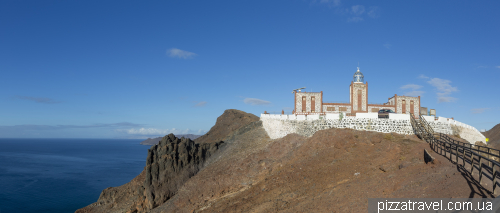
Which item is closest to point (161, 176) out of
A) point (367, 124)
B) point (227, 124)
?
point (367, 124)

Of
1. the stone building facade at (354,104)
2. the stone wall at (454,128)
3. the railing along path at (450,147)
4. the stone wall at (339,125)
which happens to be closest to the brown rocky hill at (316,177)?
the railing along path at (450,147)

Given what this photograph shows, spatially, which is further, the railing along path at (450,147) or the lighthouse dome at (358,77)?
the lighthouse dome at (358,77)

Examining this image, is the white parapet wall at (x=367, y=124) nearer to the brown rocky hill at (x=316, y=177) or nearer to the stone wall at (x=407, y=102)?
the brown rocky hill at (x=316, y=177)

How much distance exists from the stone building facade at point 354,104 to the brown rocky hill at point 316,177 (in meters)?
10.0

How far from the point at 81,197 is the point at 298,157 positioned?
41215 mm

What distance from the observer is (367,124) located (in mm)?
25688

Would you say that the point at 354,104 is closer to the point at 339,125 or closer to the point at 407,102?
the point at 407,102

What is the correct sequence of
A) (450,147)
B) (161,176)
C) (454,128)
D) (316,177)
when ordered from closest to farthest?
(450,147) < (316,177) < (454,128) < (161,176)

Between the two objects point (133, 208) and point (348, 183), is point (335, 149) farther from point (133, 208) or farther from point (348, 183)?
point (133, 208)

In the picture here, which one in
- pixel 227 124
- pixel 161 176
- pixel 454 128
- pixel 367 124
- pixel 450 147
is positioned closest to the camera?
pixel 450 147

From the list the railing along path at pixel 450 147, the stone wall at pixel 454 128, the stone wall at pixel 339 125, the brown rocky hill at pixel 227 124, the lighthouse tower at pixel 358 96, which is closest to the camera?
the railing along path at pixel 450 147

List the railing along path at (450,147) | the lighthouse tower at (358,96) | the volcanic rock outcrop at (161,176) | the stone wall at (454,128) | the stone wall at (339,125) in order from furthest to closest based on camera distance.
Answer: the lighthouse tower at (358,96), the volcanic rock outcrop at (161,176), the stone wall at (454,128), the stone wall at (339,125), the railing along path at (450,147)

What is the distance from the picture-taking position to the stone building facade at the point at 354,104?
38.8 m

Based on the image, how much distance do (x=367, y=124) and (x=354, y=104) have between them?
45.7 feet
